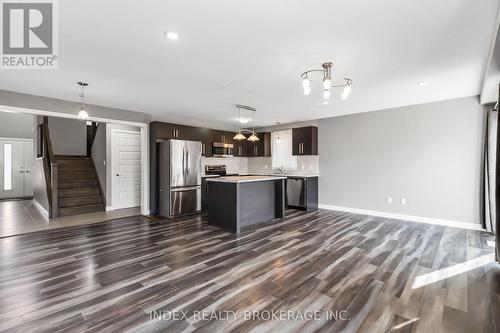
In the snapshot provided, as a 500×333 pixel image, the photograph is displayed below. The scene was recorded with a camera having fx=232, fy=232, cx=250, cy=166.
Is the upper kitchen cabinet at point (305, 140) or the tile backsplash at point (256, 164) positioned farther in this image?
the tile backsplash at point (256, 164)

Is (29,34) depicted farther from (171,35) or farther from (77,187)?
(77,187)

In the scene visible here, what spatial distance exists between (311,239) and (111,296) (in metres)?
2.84

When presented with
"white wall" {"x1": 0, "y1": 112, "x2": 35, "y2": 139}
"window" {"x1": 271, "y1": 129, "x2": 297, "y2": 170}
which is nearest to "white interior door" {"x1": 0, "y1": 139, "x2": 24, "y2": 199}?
"white wall" {"x1": 0, "y1": 112, "x2": 35, "y2": 139}


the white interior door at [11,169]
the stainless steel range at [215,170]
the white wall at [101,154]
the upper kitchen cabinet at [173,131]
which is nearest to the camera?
the upper kitchen cabinet at [173,131]

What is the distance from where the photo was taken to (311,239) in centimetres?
383

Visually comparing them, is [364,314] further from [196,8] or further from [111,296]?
[196,8]

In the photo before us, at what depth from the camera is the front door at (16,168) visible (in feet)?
27.0

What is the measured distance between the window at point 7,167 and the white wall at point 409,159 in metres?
10.8

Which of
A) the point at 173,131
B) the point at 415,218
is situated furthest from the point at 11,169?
the point at 415,218

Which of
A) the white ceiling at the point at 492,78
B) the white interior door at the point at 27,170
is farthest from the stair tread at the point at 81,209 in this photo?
the white ceiling at the point at 492,78

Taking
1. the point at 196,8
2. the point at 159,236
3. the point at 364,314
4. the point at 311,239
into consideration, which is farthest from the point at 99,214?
the point at 364,314

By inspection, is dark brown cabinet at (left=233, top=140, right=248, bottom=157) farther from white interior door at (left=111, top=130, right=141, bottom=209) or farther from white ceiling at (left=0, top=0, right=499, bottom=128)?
white ceiling at (left=0, top=0, right=499, bottom=128)

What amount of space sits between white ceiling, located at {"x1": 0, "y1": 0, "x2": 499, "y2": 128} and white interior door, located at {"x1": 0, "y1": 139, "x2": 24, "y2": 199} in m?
6.51

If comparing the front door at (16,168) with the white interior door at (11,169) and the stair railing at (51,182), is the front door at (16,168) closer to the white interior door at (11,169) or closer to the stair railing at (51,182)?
the white interior door at (11,169)
